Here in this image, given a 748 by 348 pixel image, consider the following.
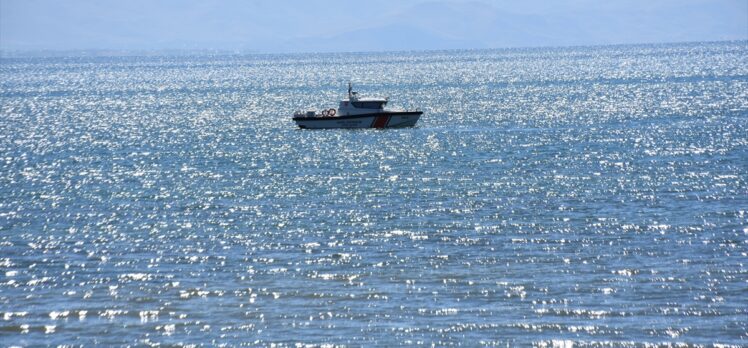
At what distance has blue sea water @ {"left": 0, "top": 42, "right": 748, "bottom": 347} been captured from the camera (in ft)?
95.2

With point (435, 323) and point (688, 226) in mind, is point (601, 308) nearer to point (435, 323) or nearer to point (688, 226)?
point (435, 323)

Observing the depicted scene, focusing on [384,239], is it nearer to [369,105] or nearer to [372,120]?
[372,120]

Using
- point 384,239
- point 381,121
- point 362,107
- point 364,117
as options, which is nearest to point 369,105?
point 362,107

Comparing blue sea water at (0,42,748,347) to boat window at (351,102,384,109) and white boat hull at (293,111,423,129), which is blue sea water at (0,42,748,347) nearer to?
white boat hull at (293,111,423,129)

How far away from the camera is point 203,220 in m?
45.8

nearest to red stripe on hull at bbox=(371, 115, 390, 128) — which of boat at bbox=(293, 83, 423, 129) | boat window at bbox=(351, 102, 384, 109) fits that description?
boat at bbox=(293, 83, 423, 129)

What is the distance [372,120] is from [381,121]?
2.60 feet

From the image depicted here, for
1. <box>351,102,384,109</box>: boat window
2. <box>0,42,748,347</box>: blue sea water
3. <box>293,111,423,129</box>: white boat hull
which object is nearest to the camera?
<box>0,42,748,347</box>: blue sea water

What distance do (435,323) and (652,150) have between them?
1703 inches

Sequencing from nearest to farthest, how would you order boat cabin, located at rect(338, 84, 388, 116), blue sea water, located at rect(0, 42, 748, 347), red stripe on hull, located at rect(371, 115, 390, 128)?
blue sea water, located at rect(0, 42, 748, 347), red stripe on hull, located at rect(371, 115, 390, 128), boat cabin, located at rect(338, 84, 388, 116)

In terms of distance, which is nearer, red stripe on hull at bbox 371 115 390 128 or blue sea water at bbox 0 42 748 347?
blue sea water at bbox 0 42 748 347

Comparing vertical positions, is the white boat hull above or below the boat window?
below

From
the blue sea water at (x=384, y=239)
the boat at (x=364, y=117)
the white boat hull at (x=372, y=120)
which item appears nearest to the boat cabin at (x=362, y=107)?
the boat at (x=364, y=117)

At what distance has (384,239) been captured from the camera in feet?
132
